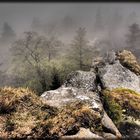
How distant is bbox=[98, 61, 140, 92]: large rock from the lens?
11.1 metres

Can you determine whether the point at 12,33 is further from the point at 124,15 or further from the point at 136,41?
the point at 124,15

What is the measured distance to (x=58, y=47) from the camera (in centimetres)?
3841

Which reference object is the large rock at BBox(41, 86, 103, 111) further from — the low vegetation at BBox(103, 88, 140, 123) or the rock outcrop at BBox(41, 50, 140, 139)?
the low vegetation at BBox(103, 88, 140, 123)

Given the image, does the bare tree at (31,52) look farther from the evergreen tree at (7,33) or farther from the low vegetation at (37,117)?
the low vegetation at (37,117)

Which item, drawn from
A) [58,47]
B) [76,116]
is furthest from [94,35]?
[76,116]

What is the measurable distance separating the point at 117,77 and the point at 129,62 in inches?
70.2

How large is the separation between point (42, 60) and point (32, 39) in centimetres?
585

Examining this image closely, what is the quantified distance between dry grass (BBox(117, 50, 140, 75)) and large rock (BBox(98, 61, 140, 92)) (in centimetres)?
39

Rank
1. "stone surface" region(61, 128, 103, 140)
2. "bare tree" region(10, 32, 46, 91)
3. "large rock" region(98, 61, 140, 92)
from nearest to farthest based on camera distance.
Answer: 1. "stone surface" region(61, 128, 103, 140)
2. "large rock" region(98, 61, 140, 92)
3. "bare tree" region(10, 32, 46, 91)

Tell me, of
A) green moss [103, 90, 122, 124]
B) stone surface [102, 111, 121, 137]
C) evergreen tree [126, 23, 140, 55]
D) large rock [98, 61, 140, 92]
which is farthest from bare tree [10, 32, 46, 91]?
stone surface [102, 111, 121, 137]

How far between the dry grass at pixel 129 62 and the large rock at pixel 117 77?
0.39 meters

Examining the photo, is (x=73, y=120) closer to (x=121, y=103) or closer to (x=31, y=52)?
(x=121, y=103)

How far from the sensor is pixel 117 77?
11578mm

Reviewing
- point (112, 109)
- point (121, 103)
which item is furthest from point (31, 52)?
point (112, 109)
